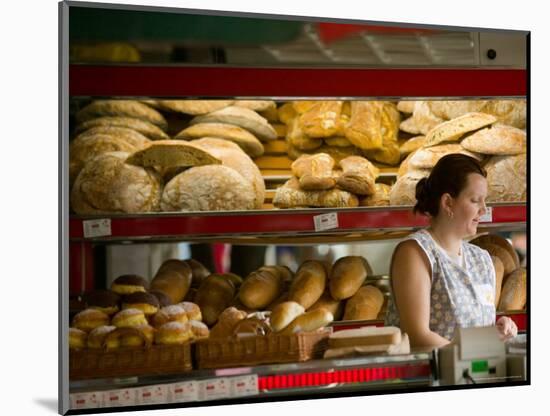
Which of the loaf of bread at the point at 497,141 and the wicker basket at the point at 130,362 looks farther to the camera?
the loaf of bread at the point at 497,141

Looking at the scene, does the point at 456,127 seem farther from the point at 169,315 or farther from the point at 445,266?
the point at 169,315

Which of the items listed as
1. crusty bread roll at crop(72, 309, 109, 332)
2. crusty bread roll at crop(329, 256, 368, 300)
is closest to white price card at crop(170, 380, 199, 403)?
crusty bread roll at crop(72, 309, 109, 332)

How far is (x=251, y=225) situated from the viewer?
4484mm

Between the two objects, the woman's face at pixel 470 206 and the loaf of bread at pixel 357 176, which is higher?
the loaf of bread at pixel 357 176

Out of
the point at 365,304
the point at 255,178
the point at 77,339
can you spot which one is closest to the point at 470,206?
the point at 365,304

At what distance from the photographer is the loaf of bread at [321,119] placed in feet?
15.4

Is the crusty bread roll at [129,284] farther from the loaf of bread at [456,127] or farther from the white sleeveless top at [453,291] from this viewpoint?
the loaf of bread at [456,127]

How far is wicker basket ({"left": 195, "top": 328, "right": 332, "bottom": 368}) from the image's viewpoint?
14.4ft

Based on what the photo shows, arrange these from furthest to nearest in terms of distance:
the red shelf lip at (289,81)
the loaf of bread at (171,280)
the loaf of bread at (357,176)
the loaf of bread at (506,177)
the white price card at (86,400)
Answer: the loaf of bread at (506,177), the loaf of bread at (357,176), the loaf of bread at (171,280), the red shelf lip at (289,81), the white price card at (86,400)

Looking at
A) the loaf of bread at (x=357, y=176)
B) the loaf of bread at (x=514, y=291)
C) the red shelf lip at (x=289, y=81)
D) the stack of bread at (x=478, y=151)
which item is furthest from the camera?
the loaf of bread at (x=514, y=291)

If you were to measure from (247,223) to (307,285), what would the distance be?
433 mm

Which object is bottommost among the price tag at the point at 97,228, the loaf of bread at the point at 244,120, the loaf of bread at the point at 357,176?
the price tag at the point at 97,228

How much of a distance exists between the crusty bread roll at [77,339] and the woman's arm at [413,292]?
1.48 meters

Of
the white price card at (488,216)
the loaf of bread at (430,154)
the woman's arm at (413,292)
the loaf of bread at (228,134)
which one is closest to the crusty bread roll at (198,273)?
the loaf of bread at (228,134)
